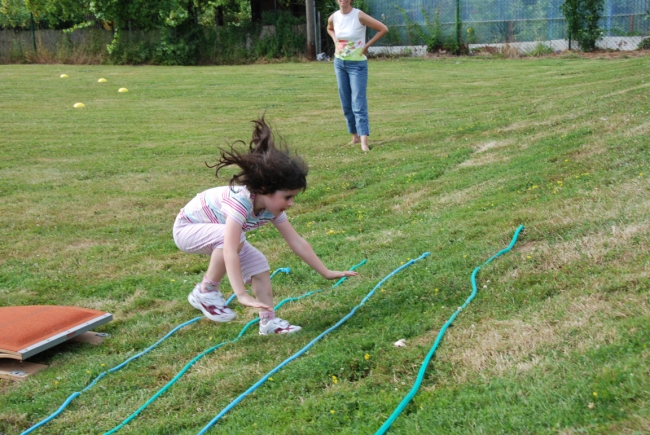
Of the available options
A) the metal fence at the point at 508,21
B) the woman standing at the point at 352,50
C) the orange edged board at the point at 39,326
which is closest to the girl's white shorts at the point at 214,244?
the orange edged board at the point at 39,326

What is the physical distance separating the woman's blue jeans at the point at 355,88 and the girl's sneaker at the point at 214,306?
538 cm

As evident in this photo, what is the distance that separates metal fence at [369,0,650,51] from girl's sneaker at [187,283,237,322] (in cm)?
1999

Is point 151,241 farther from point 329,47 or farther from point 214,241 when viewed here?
point 329,47

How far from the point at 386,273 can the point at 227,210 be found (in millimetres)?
1434

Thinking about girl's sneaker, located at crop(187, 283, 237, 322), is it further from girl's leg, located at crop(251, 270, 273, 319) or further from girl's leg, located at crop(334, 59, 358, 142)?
girl's leg, located at crop(334, 59, 358, 142)

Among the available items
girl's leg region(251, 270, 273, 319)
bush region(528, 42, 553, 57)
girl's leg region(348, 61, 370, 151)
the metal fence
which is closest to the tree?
the metal fence

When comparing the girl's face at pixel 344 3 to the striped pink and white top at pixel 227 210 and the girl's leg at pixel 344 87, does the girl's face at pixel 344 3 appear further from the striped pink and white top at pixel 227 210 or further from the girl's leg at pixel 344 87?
the striped pink and white top at pixel 227 210

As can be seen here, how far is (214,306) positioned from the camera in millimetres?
4559

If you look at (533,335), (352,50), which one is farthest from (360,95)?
(533,335)

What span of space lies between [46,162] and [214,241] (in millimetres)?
6853

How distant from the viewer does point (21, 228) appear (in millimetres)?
7195

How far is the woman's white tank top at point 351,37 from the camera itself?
9.25 meters

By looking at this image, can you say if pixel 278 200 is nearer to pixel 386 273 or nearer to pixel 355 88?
pixel 386 273

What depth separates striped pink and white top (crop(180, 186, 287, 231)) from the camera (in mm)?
4008
